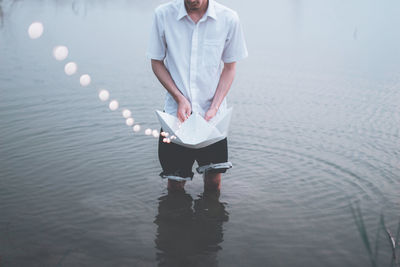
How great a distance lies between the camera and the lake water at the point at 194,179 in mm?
3197

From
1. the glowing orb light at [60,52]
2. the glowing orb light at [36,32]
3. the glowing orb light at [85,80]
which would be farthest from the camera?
the glowing orb light at [36,32]

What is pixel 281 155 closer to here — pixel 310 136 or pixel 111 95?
pixel 310 136

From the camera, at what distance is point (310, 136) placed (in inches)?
251

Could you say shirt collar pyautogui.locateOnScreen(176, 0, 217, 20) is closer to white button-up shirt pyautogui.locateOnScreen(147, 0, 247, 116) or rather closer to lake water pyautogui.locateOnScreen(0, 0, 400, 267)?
white button-up shirt pyautogui.locateOnScreen(147, 0, 247, 116)

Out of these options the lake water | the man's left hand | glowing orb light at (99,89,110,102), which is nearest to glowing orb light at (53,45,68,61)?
the lake water

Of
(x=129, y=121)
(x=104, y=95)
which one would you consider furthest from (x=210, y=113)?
(x=104, y=95)

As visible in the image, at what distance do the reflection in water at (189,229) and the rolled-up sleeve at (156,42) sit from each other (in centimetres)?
148

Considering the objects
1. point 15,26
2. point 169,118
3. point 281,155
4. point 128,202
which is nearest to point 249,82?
point 281,155

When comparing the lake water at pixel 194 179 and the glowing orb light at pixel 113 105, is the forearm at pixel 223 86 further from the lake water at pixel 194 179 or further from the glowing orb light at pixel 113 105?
the glowing orb light at pixel 113 105

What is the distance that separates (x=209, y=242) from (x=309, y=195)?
1523mm

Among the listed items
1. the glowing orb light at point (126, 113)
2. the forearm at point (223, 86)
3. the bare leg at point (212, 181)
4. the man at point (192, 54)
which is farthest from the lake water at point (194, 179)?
the forearm at point (223, 86)

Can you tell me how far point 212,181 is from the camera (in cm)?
367

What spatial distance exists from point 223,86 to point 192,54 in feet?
1.19

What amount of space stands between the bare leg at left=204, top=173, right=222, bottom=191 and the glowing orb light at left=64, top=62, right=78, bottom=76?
675 centimetres
